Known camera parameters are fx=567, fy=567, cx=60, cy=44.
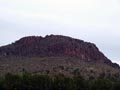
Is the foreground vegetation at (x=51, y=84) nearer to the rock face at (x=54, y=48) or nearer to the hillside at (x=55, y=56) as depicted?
the hillside at (x=55, y=56)

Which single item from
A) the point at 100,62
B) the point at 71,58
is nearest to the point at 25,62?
the point at 71,58

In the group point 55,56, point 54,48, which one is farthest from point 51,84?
point 54,48

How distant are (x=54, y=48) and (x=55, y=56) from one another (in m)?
3.45

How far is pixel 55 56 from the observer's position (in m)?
168

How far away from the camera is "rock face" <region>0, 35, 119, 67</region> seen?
168625 millimetres

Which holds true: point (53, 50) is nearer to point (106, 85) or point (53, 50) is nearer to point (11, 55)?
point (11, 55)

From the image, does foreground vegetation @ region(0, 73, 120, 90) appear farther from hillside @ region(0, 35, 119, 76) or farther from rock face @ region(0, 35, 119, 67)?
rock face @ region(0, 35, 119, 67)

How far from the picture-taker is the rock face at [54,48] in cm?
16862

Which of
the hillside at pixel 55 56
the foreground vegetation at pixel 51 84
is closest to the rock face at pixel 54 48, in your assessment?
the hillside at pixel 55 56

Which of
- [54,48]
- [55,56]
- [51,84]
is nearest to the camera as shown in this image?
[51,84]

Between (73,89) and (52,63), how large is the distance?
5953 centimetres

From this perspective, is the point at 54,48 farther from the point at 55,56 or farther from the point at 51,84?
the point at 51,84

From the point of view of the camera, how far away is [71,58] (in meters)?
167

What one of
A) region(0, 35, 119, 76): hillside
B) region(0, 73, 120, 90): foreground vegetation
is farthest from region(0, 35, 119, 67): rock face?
region(0, 73, 120, 90): foreground vegetation
